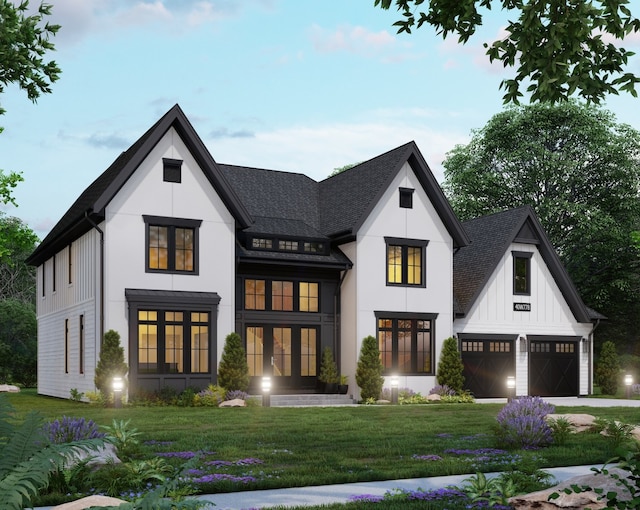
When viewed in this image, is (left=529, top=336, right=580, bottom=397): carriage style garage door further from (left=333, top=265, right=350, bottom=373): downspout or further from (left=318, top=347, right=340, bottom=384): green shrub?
(left=318, top=347, right=340, bottom=384): green shrub

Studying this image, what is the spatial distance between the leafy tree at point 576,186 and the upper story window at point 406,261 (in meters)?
16.2

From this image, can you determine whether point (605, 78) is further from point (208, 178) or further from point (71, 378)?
point (71, 378)

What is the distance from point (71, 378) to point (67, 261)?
4.23 meters

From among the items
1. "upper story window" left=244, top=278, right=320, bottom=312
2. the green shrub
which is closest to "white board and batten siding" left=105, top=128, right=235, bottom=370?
"upper story window" left=244, top=278, right=320, bottom=312

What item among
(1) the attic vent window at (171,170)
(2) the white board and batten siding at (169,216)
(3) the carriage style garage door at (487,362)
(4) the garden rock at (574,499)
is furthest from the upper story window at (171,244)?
(4) the garden rock at (574,499)

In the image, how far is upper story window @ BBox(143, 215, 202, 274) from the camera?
25953mm

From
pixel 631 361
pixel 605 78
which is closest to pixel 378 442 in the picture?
pixel 605 78

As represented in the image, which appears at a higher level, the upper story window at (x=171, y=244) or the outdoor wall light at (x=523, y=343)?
the upper story window at (x=171, y=244)

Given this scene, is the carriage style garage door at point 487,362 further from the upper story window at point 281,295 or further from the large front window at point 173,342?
the large front window at point 173,342

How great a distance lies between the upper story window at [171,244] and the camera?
25953 mm

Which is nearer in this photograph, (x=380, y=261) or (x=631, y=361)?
(x=380, y=261)

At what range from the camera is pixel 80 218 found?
2653cm

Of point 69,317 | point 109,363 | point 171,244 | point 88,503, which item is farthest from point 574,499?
point 69,317

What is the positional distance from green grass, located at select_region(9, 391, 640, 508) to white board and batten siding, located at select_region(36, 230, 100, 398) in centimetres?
421
